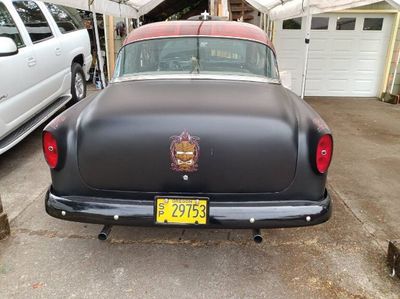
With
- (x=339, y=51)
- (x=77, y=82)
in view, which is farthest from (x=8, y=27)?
(x=339, y=51)

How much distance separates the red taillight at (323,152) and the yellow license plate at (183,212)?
2.73ft

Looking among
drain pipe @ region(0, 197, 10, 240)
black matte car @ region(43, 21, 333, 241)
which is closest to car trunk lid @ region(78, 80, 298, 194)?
black matte car @ region(43, 21, 333, 241)

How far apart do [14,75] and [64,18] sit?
2530mm

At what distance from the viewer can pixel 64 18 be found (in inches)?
258

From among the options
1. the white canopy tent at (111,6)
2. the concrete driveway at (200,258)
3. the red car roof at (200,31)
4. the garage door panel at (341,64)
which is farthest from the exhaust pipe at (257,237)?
the garage door panel at (341,64)

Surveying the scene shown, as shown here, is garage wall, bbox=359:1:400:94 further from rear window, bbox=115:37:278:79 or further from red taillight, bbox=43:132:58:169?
red taillight, bbox=43:132:58:169

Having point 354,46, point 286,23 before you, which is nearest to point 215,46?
point 286,23

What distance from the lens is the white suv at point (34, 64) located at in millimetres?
4363

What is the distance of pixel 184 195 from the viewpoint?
8.55ft

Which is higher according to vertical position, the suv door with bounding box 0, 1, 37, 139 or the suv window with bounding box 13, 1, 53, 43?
the suv window with bounding box 13, 1, 53, 43

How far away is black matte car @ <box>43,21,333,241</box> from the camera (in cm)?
251

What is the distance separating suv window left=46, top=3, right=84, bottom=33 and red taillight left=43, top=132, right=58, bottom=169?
165 inches

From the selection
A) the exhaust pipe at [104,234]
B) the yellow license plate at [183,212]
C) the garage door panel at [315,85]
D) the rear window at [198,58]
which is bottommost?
the garage door panel at [315,85]

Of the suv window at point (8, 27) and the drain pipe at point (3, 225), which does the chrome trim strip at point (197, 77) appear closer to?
the drain pipe at point (3, 225)
